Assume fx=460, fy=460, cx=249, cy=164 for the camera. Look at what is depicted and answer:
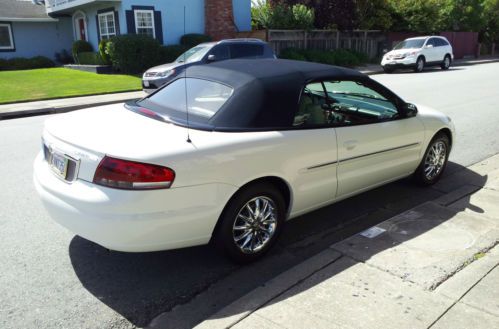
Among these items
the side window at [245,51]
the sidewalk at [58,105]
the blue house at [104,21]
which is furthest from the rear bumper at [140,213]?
the blue house at [104,21]

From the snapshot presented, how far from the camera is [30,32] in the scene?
90.4ft

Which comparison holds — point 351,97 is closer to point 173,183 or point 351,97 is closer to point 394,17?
point 173,183

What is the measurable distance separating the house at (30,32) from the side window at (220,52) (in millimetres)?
17658

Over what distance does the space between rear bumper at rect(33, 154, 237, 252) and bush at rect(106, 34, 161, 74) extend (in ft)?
59.0

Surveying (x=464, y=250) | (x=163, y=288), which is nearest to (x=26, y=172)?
(x=163, y=288)

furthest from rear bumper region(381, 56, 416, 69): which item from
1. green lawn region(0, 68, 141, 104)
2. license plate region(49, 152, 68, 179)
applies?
license plate region(49, 152, 68, 179)

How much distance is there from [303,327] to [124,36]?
19.5 m

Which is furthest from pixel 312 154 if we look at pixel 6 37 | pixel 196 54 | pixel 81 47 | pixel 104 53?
pixel 6 37

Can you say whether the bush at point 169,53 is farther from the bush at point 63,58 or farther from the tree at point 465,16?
the tree at point 465,16

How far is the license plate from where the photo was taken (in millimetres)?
3363

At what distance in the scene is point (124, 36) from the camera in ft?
66.3

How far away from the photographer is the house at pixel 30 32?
88.0 ft

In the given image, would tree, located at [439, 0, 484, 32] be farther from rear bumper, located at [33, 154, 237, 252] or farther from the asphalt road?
rear bumper, located at [33, 154, 237, 252]

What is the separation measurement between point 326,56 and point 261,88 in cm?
2183
